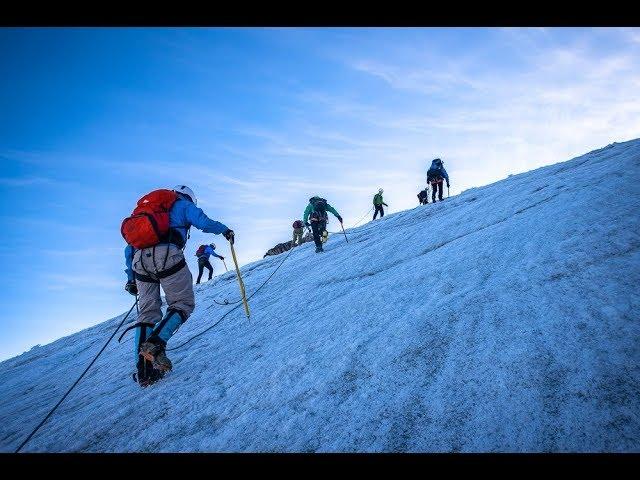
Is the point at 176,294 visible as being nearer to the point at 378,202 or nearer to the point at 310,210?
the point at 310,210

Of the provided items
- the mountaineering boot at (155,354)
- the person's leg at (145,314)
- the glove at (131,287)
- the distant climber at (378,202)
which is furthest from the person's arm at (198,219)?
the distant climber at (378,202)

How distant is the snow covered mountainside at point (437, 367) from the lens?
2.06m

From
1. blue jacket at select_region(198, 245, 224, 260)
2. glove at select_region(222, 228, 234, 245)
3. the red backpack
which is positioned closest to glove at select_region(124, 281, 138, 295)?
the red backpack

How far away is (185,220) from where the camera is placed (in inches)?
195

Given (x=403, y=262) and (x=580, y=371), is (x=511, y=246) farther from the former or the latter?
(x=580, y=371)

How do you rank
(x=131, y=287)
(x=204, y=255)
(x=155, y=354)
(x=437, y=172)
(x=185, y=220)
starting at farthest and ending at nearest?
(x=204, y=255) < (x=437, y=172) < (x=131, y=287) < (x=185, y=220) < (x=155, y=354)

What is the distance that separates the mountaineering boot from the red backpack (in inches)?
51.6

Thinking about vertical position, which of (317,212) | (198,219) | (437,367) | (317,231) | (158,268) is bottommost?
(437,367)

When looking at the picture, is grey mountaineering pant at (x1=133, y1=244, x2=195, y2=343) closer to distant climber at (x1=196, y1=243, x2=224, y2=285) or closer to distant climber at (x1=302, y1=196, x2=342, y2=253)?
distant climber at (x1=302, y1=196, x2=342, y2=253)

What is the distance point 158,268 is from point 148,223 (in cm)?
62

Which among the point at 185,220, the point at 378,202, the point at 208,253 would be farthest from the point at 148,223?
the point at 378,202

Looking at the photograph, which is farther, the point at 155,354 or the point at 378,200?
the point at 378,200
